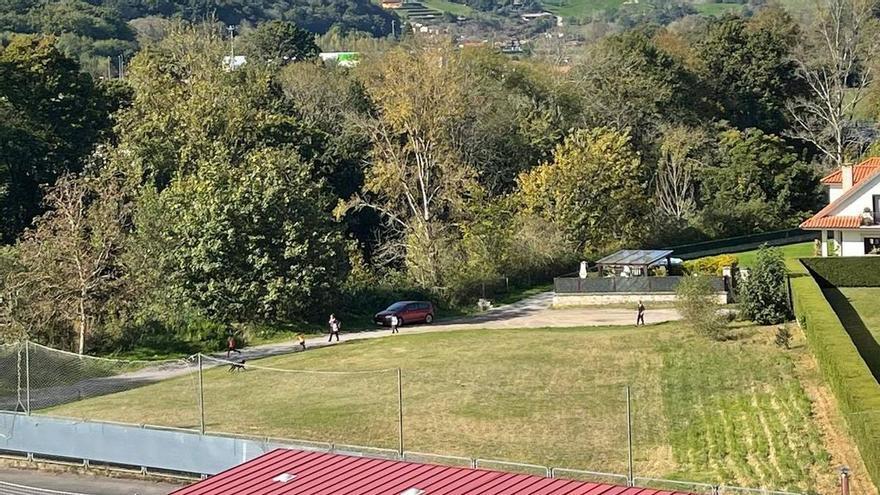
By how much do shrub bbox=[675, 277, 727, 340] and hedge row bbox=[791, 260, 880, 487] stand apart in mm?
2879

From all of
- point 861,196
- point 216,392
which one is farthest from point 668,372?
point 861,196

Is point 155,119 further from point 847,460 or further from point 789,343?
point 847,460

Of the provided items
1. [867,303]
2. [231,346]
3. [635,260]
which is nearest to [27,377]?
[231,346]

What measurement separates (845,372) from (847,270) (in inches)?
915

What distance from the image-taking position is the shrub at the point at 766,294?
43.8 metres

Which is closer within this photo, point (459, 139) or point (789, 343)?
point (789, 343)

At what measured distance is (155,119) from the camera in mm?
57469

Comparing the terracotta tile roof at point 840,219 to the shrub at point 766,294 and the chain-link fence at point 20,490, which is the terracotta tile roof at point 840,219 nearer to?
the shrub at point 766,294

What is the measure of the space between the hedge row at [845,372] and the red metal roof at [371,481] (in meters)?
7.43

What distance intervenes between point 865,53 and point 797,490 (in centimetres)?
7475

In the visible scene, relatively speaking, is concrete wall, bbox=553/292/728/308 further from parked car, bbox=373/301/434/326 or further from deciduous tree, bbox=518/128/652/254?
deciduous tree, bbox=518/128/652/254

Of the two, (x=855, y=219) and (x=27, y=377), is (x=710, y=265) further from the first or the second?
(x=27, y=377)

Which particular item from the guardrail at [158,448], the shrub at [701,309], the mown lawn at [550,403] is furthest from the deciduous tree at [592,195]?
the guardrail at [158,448]

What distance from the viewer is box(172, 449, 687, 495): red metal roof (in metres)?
19.5
